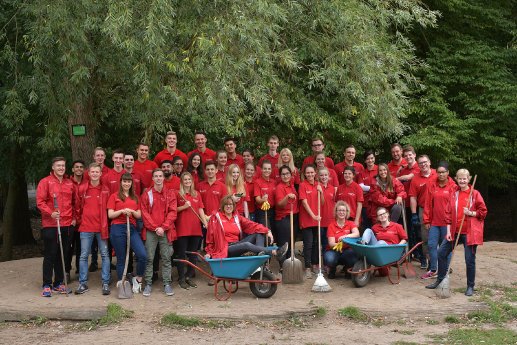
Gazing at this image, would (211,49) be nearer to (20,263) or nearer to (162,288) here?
(162,288)

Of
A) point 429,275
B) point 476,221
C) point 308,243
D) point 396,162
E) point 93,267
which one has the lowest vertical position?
point 429,275

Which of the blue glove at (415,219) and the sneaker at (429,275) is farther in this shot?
the blue glove at (415,219)

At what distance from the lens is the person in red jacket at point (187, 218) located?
9.78 m

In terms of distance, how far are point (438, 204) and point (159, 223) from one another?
12.2 feet

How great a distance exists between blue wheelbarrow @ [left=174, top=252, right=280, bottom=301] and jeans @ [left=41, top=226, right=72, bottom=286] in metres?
1.57

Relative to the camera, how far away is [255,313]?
8633 mm

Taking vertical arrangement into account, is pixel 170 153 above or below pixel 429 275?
above

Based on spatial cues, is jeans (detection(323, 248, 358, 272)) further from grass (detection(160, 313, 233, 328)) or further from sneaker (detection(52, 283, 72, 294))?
sneaker (detection(52, 283, 72, 294))

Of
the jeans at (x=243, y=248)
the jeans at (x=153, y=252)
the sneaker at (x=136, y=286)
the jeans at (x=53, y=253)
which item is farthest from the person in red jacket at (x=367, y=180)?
the jeans at (x=53, y=253)

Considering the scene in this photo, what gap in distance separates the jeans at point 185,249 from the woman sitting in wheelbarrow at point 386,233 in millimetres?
2360

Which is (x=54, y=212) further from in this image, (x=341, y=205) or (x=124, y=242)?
(x=341, y=205)

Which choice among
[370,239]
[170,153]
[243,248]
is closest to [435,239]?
[370,239]

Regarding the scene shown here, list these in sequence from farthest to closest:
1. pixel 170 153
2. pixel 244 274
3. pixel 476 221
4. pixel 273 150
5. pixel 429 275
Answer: pixel 273 150 < pixel 170 153 < pixel 429 275 < pixel 476 221 < pixel 244 274

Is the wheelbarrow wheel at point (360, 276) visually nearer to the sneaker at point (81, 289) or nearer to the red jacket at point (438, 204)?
the red jacket at point (438, 204)
